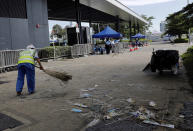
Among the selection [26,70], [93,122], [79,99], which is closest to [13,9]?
[26,70]

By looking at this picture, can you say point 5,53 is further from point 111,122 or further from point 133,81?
point 111,122

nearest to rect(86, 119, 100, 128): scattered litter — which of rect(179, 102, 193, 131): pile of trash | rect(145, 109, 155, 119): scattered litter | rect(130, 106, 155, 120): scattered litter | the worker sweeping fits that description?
rect(130, 106, 155, 120): scattered litter

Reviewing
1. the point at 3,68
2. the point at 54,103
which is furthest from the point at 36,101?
the point at 3,68

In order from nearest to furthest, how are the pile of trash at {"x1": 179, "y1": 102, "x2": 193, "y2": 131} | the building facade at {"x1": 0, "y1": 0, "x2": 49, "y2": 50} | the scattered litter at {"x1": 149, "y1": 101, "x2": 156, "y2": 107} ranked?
the pile of trash at {"x1": 179, "y1": 102, "x2": 193, "y2": 131} < the scattered litter at {"x1": 149, "y1": 101, "x2": 156, "y2": 107} < the building facade at {"x1": 0, "y1": 0, "x2": 49, "y2": 50}

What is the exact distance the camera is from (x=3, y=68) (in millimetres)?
12578

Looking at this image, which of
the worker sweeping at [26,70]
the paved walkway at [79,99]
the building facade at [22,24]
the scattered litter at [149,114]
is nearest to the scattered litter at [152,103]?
the paved walkway at [79,99]

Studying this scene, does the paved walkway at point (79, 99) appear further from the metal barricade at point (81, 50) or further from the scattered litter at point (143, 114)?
the metal barricade at point (81, 50)

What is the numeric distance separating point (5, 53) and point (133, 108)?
10.2 metres

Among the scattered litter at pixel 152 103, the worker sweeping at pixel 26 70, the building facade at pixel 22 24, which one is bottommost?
the scattered litter at pixel 152 103

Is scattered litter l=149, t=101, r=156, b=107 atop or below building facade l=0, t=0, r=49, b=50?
below

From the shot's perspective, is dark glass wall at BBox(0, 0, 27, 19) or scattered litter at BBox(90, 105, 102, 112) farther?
dark glass wall at BBox(0, 0, 27, 19)

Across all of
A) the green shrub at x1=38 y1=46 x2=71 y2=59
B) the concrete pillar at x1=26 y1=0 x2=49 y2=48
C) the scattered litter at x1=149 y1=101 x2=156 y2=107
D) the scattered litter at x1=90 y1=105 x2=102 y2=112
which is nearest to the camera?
the scattered litter at x1=90 y1=105 x2=102 y2=112

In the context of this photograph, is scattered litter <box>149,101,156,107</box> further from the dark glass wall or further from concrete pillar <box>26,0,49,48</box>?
concrete pillar <box>26,0,49,48</box>

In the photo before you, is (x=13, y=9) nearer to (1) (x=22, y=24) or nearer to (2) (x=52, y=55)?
(1) (x=22, y=24)
